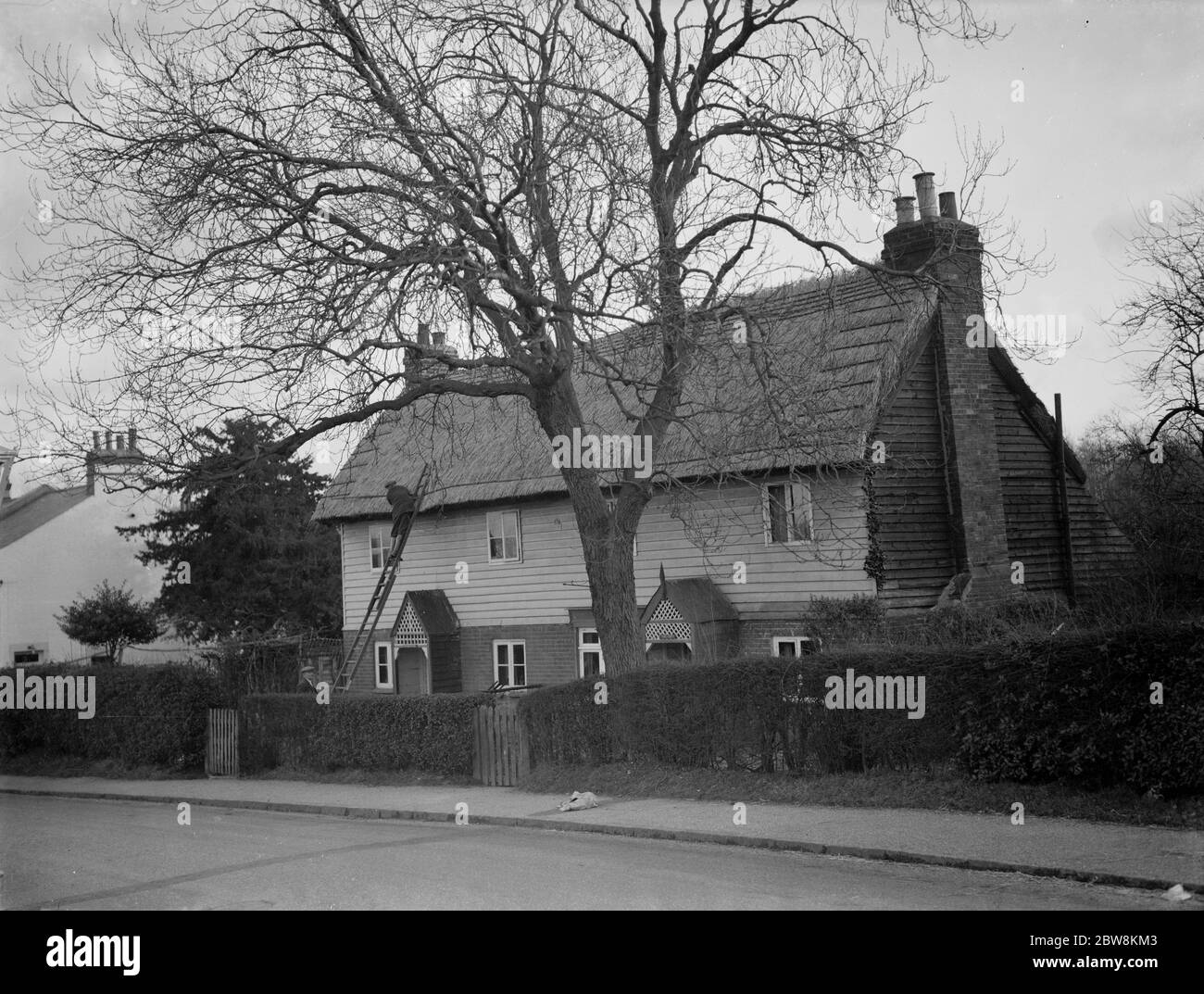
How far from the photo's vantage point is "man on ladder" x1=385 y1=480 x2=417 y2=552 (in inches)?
1200

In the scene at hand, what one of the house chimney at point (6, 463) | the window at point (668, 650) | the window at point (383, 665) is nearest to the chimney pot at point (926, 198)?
the window at point (668, 650)

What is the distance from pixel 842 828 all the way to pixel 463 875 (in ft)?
Answer: 13.8

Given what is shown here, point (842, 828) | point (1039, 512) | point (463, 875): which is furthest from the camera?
point (1039, 512)

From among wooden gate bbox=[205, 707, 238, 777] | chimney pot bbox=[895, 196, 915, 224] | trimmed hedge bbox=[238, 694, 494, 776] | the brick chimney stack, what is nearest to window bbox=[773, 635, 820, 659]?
the brick chimney stack

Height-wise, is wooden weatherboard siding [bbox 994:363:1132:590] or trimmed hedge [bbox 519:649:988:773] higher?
wooden weatherboard siding [bbox 994:363:1132:590]

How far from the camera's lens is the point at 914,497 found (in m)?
23.2

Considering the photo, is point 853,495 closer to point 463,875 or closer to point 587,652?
point 587,652

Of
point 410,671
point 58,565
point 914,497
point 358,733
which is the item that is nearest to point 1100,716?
point 914,497

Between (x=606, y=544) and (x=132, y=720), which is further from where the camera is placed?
(x=132, y=720)

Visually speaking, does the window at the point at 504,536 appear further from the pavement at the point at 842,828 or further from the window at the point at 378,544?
the pavement at the point at 842,828

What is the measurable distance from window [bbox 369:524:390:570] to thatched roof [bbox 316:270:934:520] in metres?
0.68

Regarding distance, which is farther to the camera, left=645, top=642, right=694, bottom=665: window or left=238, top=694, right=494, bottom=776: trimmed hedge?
left=645, top=642, right=694, bottom=665: window

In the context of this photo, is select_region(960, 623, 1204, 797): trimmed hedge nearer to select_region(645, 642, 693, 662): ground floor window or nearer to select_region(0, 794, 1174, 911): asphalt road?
select_region(0, 794, 1174, 911): asphalt road
